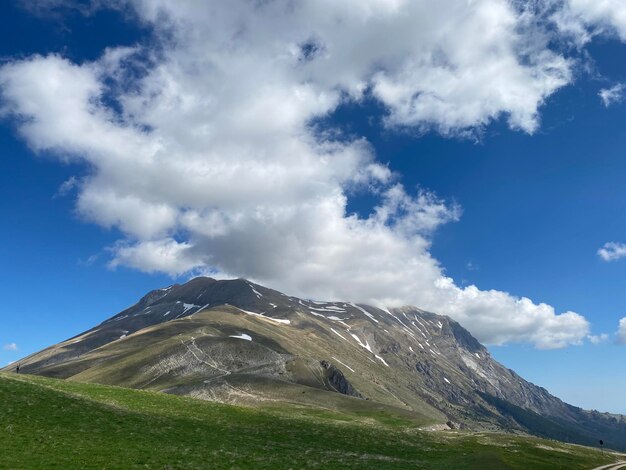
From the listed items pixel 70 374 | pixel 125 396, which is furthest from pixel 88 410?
pixel 70 374

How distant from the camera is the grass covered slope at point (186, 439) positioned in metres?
37.4

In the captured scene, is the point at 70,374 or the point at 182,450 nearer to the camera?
the point at 182,450

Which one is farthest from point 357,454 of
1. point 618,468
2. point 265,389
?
point 265,389

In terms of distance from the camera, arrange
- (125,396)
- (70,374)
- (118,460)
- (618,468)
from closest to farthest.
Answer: (118,460), (125,396), (618,468), (70,374)

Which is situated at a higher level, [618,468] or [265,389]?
[265,389]

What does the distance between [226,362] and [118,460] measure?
426 ft

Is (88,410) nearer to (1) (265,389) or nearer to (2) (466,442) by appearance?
(2) (466,442)

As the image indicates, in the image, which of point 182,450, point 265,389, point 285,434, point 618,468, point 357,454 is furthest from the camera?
point 265,389

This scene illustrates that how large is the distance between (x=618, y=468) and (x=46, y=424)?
3124 inches

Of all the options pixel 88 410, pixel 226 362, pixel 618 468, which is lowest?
pixel 618 468

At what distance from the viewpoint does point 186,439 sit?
46344mm

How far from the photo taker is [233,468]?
124 ft

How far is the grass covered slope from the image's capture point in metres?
37.4

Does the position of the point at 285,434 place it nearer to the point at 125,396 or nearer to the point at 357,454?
the point at 357,454
